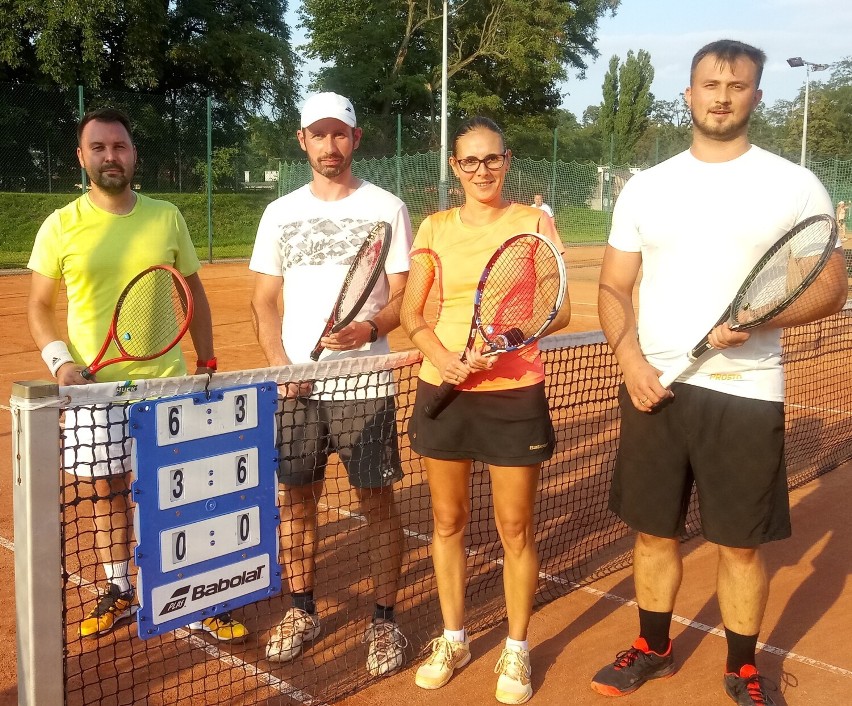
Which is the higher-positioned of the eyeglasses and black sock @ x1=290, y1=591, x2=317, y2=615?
the eyeglasses

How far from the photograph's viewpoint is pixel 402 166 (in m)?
22.2

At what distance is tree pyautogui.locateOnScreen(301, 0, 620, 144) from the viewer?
119ft

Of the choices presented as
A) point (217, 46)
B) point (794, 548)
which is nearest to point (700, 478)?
point (794, 548)

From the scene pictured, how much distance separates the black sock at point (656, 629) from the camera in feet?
10.5

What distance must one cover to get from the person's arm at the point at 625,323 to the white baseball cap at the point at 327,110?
1.02m

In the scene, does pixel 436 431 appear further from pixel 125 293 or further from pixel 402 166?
pixel 402 166

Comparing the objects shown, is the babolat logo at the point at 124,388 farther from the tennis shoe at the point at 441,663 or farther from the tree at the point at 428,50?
the tree at the point at 428,50

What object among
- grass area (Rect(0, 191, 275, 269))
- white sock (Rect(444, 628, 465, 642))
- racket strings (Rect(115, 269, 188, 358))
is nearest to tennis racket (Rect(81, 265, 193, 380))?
racket strings (Rect(115, 269, 188, 358))

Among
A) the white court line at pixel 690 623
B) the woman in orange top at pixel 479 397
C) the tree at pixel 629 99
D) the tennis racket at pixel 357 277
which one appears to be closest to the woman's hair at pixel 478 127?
the woman in orange top at pixel 479 397

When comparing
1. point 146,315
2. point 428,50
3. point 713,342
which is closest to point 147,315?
point 146,315

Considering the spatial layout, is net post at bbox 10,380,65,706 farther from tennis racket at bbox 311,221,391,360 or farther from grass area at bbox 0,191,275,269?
grass area at bbox 0,191,275,269

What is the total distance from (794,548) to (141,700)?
3139 millimetres

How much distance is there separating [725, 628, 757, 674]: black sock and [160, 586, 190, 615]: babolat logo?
1767 mm

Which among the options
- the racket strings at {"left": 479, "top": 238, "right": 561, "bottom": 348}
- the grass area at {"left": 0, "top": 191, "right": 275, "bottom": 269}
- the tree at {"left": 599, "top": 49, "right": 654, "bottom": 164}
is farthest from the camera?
the tree at {"left": 599, "top": 49, "right": 654, "bottom": 164}
